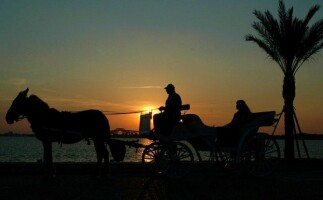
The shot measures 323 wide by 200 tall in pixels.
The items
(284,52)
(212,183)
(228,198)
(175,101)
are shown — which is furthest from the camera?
(284,52)

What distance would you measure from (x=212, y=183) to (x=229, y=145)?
1.75 meters

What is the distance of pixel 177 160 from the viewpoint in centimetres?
1395

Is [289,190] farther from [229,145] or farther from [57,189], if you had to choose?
[57,189]

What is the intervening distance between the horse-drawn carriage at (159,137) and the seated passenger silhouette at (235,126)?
0.12 m

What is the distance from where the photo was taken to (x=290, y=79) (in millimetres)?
24812

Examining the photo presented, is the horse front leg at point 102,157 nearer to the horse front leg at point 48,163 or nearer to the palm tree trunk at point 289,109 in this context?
the horse front leg at point 48,163

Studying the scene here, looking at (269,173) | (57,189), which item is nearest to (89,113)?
(57,189)

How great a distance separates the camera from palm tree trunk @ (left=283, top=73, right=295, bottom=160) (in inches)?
963

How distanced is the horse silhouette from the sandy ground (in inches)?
35.8

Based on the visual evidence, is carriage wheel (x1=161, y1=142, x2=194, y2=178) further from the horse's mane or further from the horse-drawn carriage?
the horse's mane

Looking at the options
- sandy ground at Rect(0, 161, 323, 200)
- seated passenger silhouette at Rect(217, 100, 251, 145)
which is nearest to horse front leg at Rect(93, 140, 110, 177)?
sandy ground at Rect(0, 161, 323, 200)

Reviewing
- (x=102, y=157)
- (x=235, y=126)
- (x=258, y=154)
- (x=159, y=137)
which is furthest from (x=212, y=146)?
(x=102, y=157)

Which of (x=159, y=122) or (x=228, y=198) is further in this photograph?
(x=159, y=122)

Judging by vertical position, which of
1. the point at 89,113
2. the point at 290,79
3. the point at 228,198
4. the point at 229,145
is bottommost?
the point at 228,198
